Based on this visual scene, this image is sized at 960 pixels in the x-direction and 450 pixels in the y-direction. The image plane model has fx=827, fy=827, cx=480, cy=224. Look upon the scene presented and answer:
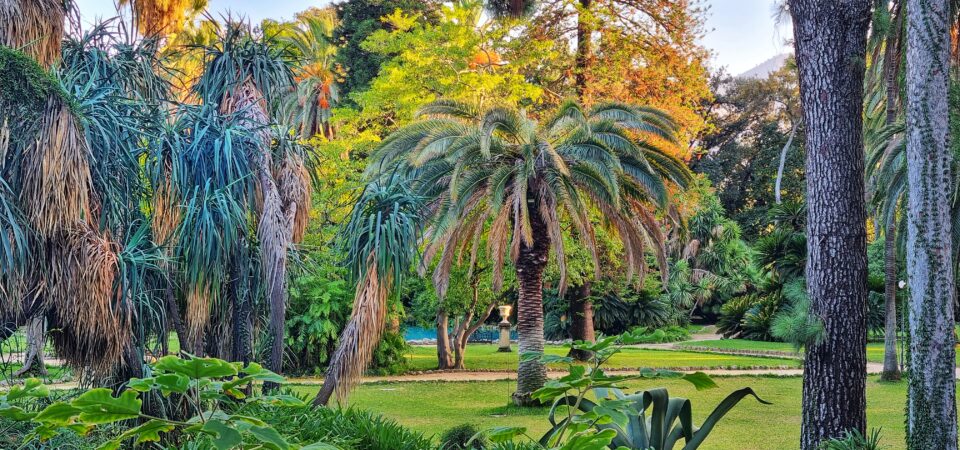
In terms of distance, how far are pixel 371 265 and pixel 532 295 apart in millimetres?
6814

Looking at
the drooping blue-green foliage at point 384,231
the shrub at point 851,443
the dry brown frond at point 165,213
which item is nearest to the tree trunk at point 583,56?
the drooping blue-green foliage at point 384,231

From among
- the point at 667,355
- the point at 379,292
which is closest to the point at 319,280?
the point at 379,292

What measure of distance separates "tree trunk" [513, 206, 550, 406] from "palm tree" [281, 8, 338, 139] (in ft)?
50.4

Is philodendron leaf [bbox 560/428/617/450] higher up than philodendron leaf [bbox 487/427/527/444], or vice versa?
philodendron leaf [bbox 560/428/617/450]

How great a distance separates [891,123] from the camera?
676 inches

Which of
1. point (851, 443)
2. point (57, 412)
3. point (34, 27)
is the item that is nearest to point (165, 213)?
point (34, 27)

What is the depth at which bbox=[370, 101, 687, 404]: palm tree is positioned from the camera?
1463 cm

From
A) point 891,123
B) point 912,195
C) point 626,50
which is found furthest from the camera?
point 626,50

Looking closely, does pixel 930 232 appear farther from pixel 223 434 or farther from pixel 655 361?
pixel 655 361

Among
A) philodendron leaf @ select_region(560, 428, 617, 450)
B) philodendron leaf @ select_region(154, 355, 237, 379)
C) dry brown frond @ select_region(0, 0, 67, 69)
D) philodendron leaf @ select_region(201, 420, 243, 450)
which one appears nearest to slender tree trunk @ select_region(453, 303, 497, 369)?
dry brown frond @ select_region(0, 0, 67, 69)

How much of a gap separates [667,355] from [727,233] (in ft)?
42.8

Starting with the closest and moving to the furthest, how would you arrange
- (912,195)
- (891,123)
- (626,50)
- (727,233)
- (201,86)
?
(912,195)
(201,86)
(891,123)
(626,50)
(727,233)

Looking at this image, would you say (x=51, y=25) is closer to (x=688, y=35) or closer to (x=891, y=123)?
(x=891, y=123)

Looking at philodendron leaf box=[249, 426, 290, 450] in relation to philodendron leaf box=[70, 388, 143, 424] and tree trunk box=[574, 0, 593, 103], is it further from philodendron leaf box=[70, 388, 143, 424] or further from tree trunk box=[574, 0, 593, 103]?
tree trunk box=[574, 0, 593, 103]
